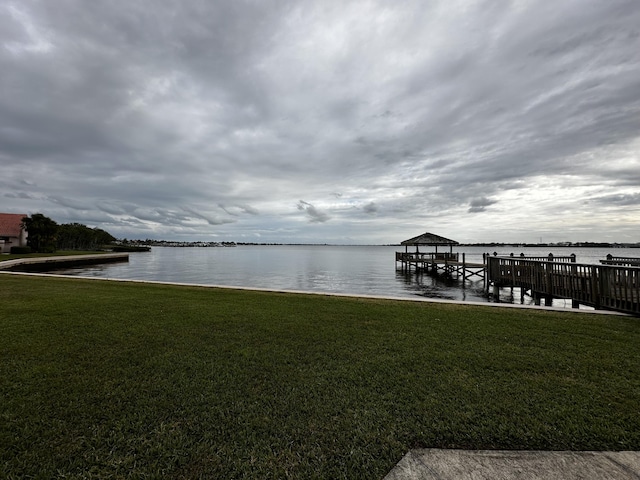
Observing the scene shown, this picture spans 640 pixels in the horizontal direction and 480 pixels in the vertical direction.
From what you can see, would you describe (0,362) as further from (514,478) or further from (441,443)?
(514,478)

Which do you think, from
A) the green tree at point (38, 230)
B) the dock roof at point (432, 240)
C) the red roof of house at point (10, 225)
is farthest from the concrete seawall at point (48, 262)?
the dock roof at point (432, 240)

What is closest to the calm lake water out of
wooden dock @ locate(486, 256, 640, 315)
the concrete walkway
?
wooden dock @ locate(486, 256, 640, 315)

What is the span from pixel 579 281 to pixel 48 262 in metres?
41.9

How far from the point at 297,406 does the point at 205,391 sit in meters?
1.03

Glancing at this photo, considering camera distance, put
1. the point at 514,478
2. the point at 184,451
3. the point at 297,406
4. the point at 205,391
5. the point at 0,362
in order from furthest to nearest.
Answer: the point at 0,362 → the point at 205,391 → the point at 297,406 → the point at 184,451 → the point at 514,478

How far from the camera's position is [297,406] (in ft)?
9.77

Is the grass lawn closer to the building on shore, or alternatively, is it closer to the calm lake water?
the calm lake water

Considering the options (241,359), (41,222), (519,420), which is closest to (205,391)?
(241,359)

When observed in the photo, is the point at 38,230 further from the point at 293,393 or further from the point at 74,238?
the point at 293,393

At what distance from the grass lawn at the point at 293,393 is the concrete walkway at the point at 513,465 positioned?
0.36 feet

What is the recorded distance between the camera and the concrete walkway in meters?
2.14

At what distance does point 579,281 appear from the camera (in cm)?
999

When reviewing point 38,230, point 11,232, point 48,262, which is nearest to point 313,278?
point 48,262

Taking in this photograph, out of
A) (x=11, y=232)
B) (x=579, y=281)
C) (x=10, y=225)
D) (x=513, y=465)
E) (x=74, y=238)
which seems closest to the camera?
(x=513, y=465)
